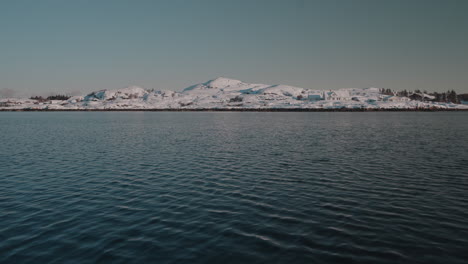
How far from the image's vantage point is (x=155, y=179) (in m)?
27.6

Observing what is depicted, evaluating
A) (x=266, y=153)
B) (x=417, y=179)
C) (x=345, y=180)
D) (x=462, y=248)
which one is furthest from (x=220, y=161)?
(x=462, y=248)

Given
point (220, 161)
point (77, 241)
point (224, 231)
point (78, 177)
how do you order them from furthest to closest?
point (220, 161), point (78, 177), point (224, 231), point (77, 241)

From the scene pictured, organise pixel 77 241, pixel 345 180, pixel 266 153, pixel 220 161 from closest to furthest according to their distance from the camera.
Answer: pixel 77 241 → pixel 345 180 → pixel 220 161 → pixel 266 153

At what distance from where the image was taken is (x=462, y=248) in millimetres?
13602

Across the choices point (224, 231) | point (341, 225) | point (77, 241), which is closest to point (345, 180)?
point (341, 225)

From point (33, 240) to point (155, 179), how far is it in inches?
515

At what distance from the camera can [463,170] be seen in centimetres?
2992

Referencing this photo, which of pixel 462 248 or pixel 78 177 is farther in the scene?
pixel 78 177

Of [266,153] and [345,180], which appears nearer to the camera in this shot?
[345,180]

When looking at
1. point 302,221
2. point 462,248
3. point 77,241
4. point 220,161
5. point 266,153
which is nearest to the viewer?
point 462,248

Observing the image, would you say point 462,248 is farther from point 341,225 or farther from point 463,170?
point 463,170

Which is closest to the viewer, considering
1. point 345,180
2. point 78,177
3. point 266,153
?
point 345,180

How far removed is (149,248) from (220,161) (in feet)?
74.3

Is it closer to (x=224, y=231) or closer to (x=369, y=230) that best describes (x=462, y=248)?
(x=369, y=230)
